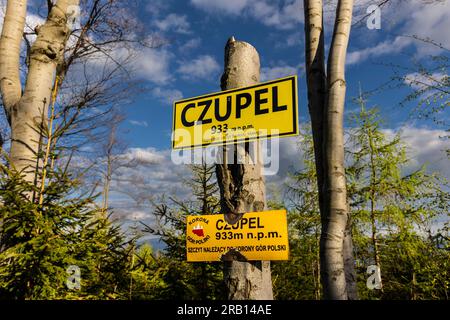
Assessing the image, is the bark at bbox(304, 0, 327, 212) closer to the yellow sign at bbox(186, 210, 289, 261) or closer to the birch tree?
the birch tree

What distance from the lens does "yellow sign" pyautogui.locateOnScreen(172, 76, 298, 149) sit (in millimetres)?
2455

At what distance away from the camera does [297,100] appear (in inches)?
96.0

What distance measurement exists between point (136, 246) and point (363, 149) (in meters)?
7.11

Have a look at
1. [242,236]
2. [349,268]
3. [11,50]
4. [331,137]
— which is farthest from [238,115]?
[11,50]

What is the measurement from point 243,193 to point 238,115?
585mm

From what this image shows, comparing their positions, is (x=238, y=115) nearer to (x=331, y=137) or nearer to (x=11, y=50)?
(x=331, y=137)

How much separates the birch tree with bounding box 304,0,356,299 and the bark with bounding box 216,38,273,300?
875 mm

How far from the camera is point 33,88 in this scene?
4.85m

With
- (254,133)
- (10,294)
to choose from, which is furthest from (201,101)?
(10,294)

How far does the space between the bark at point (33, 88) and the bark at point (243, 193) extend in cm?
285

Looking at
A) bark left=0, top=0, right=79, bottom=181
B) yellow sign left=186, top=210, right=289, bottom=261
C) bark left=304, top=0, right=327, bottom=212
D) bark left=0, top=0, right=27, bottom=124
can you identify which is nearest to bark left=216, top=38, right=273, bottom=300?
yellow sign left=186, top=210, right=289, bottom=261

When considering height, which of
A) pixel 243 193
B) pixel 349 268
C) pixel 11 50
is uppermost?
pixel 11 50

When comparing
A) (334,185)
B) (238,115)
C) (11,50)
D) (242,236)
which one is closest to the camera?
(242,236)

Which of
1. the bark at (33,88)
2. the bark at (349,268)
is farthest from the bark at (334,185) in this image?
the bark at (33,88)
